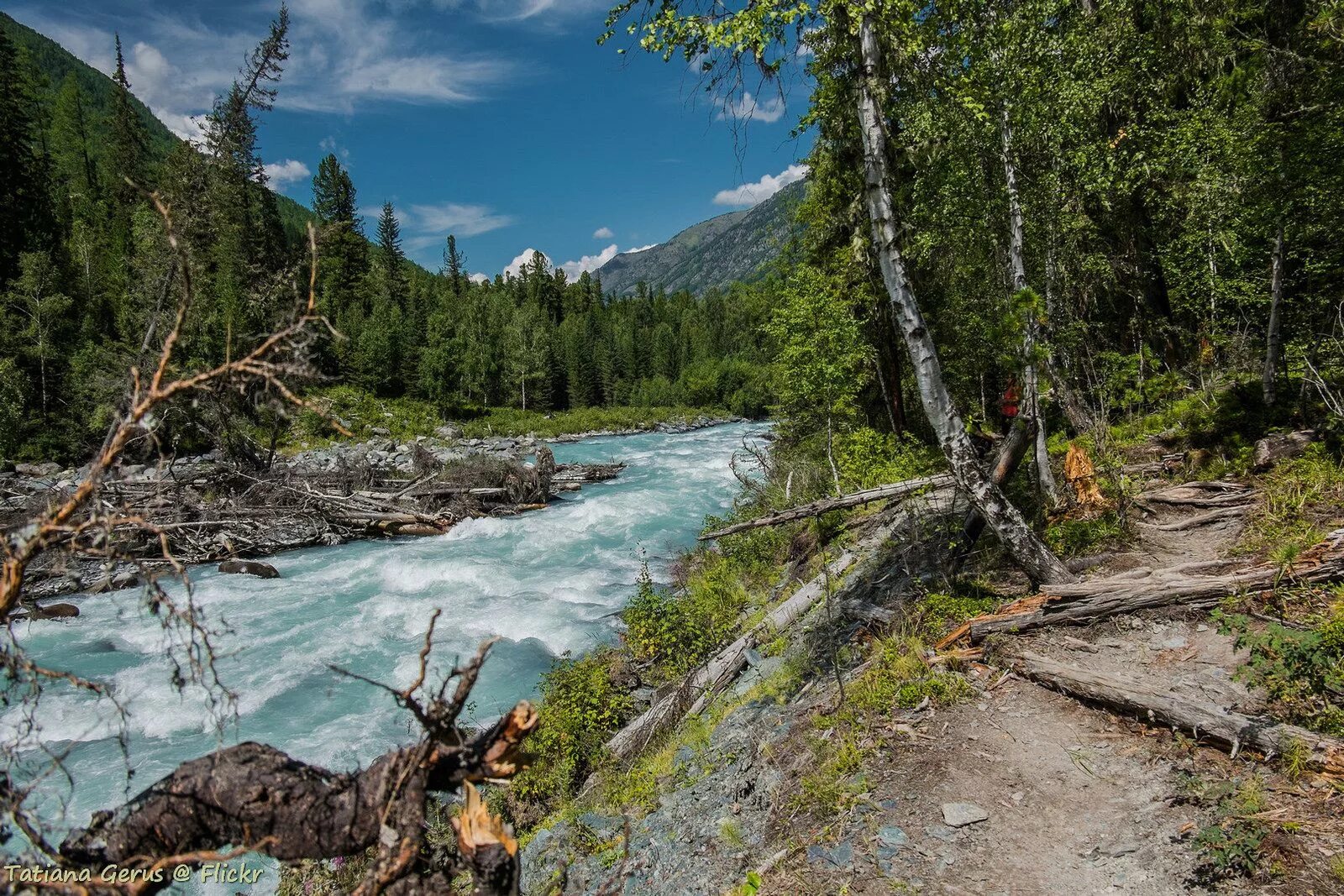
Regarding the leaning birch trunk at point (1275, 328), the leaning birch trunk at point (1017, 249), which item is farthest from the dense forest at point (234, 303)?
the leaning birch trunk at point (1275, 328)

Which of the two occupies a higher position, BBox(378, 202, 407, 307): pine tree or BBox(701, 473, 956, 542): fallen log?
BBox(378, 202, 407, 307): pine tree

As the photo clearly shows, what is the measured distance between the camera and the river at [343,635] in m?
8.04

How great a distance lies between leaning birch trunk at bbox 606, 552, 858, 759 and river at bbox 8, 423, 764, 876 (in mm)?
1926

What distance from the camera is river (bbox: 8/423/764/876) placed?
8.04 meters

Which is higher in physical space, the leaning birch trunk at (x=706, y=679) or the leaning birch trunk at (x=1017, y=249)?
the leaning birch trunk at (x=1017, y=249)

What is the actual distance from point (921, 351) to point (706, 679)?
16.2ft

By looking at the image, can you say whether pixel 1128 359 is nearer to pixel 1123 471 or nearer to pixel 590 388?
pixel 1123 471

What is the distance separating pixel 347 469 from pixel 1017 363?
19.3m

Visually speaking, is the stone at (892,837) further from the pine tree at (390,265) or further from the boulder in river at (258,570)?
the pine tree at (390,265)

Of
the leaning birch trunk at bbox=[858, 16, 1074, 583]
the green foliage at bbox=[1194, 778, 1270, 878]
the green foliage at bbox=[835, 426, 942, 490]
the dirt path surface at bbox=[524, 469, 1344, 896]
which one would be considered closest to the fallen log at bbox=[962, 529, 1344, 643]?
the dirt path surface at bbox=[524, 469, 1344, 896]

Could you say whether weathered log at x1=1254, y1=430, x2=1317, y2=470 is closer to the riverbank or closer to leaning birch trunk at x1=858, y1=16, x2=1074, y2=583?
leaning birch trunk at x1=858, y1=16, x2=1074, y2=583

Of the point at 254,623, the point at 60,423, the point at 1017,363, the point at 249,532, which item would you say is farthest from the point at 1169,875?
the point at 60,423

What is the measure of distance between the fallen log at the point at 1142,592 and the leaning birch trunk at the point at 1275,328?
4472 millimetres

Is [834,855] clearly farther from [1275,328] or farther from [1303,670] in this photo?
[1275,328]
